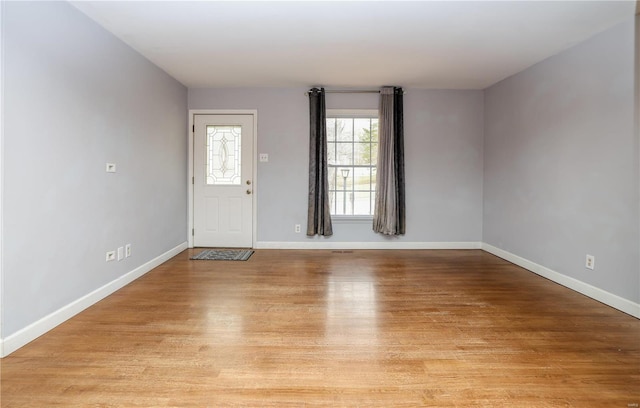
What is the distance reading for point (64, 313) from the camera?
101 inches

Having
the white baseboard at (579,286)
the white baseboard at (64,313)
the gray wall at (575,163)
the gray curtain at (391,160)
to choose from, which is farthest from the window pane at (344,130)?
the white baseboard at (64,313)

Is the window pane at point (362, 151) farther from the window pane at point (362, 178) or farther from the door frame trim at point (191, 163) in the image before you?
the door frame trim at point (191, 163)

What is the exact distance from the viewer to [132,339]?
2.29m

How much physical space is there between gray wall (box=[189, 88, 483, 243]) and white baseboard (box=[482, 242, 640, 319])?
3.18 ft

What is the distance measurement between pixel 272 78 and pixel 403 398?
13.3ft

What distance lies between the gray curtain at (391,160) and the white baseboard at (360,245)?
292mm

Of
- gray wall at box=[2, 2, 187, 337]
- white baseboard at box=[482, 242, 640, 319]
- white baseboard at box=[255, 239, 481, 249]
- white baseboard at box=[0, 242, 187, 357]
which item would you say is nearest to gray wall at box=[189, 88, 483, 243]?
white baseboard at box=[255, 239, 481, 249]

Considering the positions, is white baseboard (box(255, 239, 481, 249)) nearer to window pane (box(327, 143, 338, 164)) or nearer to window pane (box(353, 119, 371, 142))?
window pane (box(327, 143, 338, 164))

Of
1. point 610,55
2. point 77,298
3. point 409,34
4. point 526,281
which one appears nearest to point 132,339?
point 77,298

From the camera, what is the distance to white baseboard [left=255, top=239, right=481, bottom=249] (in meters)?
5.25

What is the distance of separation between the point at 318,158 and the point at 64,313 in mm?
3452

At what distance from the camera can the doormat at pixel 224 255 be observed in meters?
4.58

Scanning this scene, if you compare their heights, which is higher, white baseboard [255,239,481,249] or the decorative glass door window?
the decorative glass door window

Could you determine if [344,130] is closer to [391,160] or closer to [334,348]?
[391,160]
